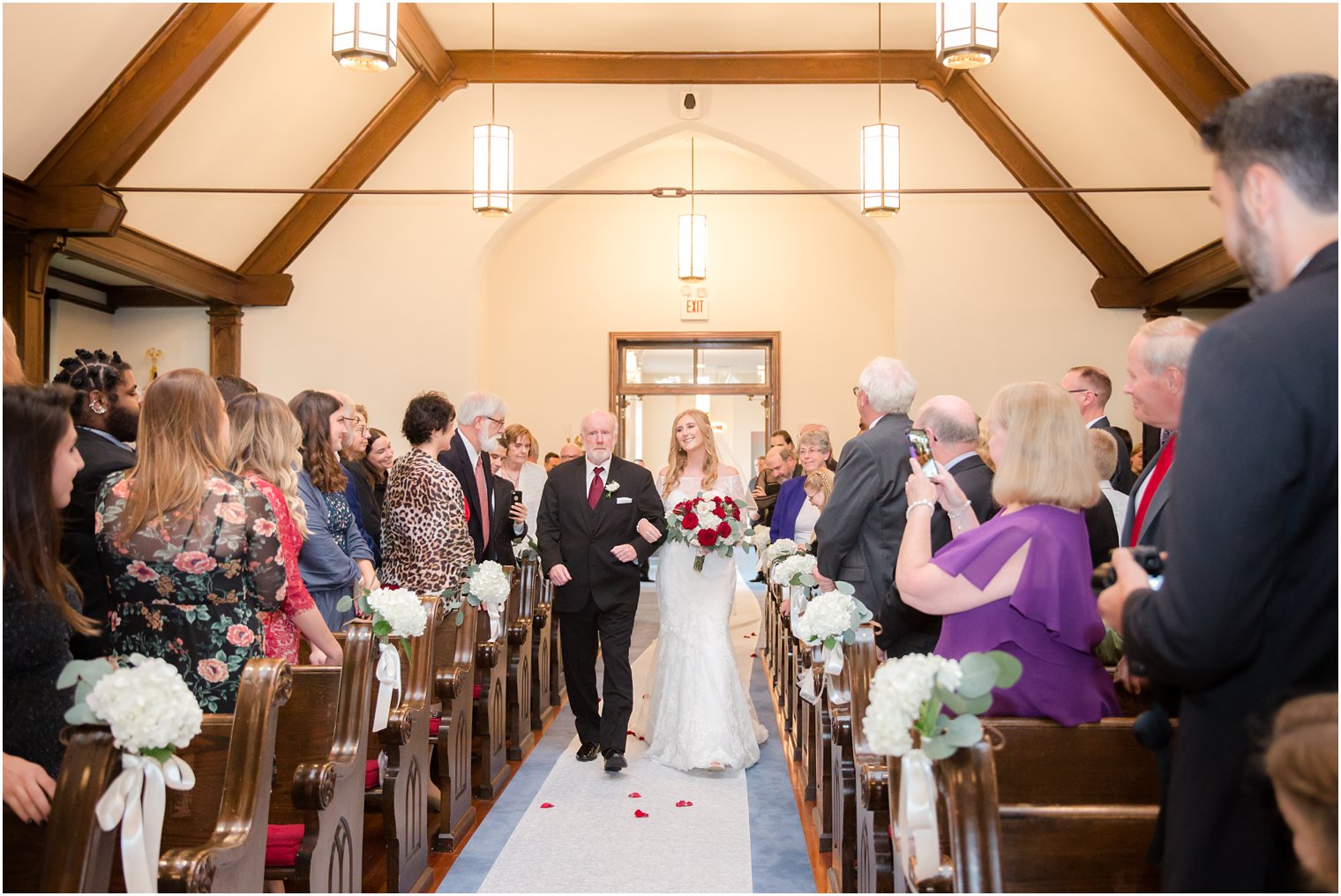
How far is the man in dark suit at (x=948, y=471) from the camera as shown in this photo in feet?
11.8

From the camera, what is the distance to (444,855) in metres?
4.25

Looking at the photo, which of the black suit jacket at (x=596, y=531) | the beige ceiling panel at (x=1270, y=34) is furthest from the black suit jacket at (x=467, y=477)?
the beige ceiling panel at (x=1270, y=34)

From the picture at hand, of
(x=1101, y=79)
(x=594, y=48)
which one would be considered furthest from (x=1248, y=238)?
(x=594, y=48)

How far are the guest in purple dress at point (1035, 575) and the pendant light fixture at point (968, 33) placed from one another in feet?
11.1

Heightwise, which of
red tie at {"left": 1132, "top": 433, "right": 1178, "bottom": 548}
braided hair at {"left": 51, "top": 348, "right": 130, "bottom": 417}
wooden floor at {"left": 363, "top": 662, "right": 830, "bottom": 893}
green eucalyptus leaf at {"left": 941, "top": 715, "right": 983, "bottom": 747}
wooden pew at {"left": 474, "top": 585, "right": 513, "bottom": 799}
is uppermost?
braided hair at {"left": 51, "top": 348, "right": 130, "bottom": 417}

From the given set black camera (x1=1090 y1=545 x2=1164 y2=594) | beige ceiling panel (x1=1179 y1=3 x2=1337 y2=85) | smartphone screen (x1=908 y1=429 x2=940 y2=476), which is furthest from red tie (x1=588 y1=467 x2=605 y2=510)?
beige ceiling panel (x1=1179 y1=3 x2=1337 y2=85)

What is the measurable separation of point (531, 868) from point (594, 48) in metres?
8.17

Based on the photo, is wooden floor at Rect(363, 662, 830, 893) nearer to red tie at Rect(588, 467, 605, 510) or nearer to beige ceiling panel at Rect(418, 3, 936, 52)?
red tie at Rect(588, 467, 605, 510)

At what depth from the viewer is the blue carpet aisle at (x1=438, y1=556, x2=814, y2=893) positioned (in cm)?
396

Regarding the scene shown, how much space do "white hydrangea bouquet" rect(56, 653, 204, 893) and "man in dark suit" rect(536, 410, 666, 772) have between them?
3558mm

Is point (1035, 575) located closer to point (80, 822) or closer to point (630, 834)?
point (80, 822)

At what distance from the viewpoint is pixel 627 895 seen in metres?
3.81

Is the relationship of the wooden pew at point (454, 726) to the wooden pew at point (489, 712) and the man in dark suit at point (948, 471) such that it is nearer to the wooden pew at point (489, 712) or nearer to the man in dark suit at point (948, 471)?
the wooden pew at point (489, 712)

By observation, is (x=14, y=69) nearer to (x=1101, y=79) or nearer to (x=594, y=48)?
(x=594, y=48)
